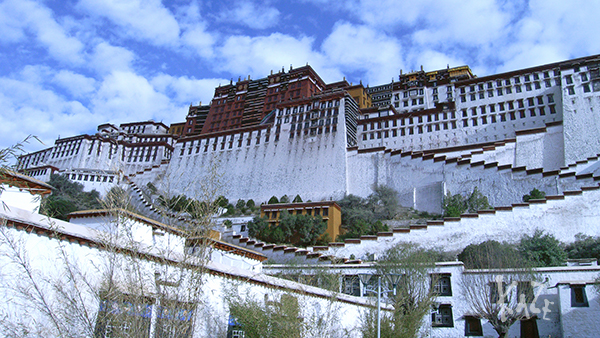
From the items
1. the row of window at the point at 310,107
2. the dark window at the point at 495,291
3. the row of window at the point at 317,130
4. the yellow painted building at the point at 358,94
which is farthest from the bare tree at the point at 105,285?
the yellow painted building at the point at 358,94

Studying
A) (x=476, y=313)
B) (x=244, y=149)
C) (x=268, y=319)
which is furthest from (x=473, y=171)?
(x=268, y=319)

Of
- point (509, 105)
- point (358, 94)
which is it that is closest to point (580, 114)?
point (509, 105)

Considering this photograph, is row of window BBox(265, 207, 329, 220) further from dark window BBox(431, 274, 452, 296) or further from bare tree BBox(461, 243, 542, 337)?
bare tree BBox(461, 243, 542, 337)

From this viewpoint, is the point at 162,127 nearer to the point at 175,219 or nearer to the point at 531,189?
the point at 531,189

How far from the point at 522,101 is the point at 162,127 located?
178 feet

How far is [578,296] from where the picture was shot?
15.4 meters

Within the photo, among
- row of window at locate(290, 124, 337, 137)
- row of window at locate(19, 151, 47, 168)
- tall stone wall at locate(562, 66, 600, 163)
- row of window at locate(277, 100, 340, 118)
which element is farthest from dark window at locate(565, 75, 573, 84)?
row of window at locate(19, 151, 47, 168)

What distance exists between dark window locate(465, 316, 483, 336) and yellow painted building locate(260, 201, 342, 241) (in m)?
15.0

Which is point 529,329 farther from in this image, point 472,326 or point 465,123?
point 465,123

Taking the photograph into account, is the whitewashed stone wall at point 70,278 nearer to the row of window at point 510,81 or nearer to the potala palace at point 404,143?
the potala palace at point 404,143

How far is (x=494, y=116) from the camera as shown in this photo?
1711 inches

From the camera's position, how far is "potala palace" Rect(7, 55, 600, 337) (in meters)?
15.0

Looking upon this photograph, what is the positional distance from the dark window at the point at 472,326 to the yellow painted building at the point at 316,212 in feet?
49.3

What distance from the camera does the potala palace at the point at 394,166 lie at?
1498 cm
